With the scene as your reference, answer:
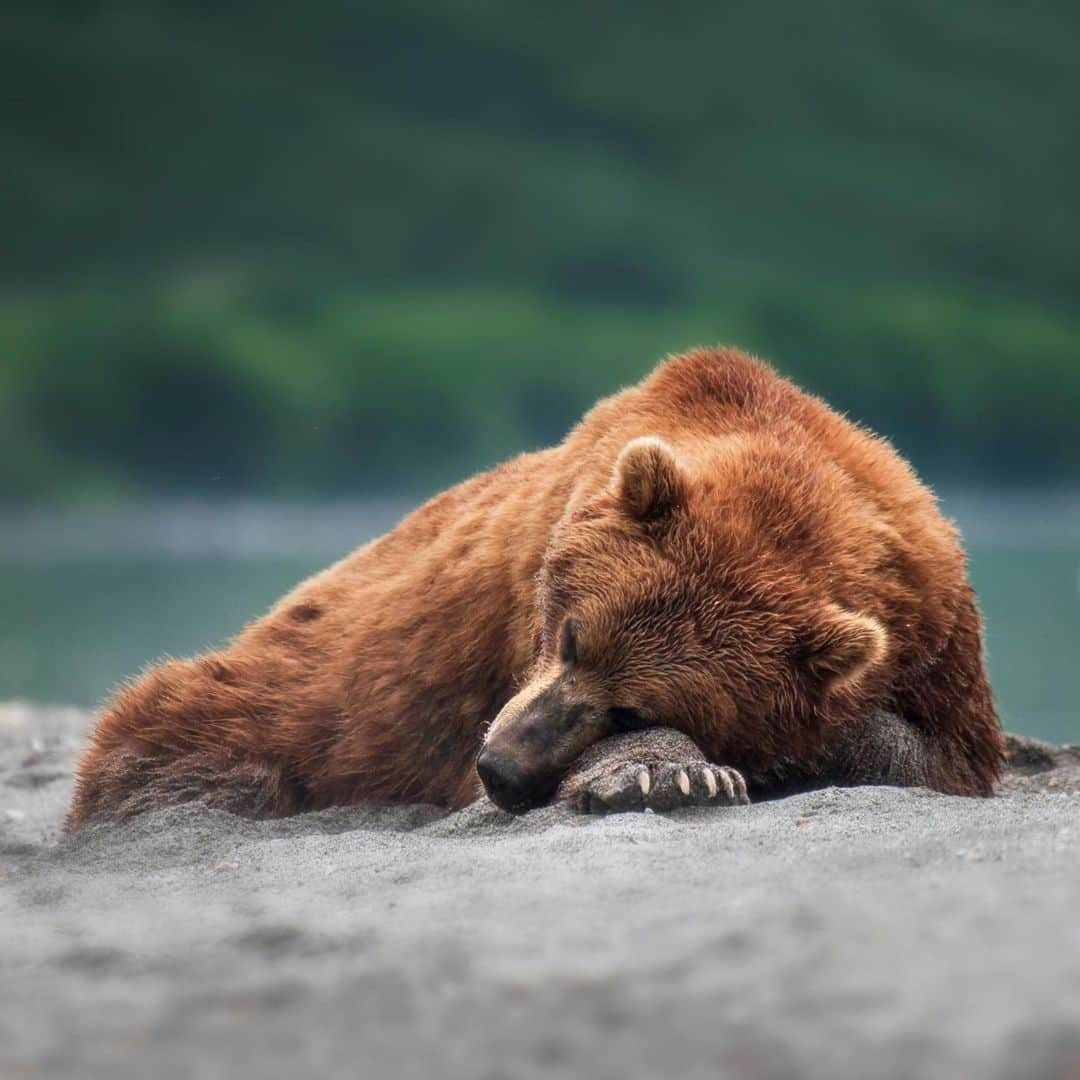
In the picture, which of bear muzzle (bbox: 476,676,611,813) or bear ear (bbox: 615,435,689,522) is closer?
bear muzzle (bbox: 476,676,611,813)

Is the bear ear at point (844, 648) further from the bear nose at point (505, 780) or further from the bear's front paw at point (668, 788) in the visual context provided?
the bear nose at point (505, 780)

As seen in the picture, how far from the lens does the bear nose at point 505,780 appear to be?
4195 millimetres

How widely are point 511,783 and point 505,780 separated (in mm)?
18

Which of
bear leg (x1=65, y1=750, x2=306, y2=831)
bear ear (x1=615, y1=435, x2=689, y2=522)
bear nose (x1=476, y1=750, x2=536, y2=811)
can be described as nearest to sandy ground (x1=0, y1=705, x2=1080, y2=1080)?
bear nose (x1=476, y1=750, x2=536, y2=811)

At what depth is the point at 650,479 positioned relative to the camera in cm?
435

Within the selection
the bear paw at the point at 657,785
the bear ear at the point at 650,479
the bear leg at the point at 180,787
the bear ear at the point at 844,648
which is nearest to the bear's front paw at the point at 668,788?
the bear paw at the point at 657,785

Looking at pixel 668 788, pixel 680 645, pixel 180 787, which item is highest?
pixel 680 645

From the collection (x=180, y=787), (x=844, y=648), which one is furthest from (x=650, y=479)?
(x=180, y=787)

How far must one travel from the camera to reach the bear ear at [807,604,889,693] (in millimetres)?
4172

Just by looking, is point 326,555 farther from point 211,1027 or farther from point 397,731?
point 211,1027

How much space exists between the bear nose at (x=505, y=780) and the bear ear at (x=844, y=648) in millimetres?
831

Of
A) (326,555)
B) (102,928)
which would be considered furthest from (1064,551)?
(102,928)

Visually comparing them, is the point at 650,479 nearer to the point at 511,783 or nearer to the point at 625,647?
the point at 625,647

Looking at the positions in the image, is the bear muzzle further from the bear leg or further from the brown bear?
the bear leg
